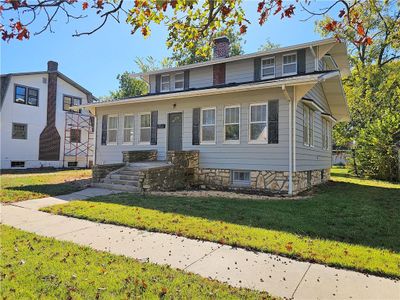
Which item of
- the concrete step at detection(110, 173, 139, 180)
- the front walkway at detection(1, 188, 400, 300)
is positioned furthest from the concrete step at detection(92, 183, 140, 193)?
the front walkway at detection(1, 188, 400, 300)

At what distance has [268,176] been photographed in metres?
11.1

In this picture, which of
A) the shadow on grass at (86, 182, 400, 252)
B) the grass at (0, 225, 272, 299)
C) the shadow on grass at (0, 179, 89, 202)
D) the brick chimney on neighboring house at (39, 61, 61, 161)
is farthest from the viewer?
the brick chimney on neighboring house at (39, 61, 61, 161)

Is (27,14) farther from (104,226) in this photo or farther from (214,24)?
(104,226)

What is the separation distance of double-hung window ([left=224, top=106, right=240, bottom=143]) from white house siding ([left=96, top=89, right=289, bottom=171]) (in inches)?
6.7

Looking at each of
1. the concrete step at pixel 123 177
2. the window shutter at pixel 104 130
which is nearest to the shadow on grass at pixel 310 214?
the concrete step at pixel 123 177

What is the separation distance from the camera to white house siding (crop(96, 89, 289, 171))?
1084 cm

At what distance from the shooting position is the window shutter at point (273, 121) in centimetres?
1091

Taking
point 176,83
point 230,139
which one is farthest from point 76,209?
point 176,83

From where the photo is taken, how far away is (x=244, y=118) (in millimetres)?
11688

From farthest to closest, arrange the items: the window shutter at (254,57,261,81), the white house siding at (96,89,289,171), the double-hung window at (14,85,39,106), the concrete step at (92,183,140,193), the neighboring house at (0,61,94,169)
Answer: the double-hung window at (14,85,39,106)
the neighboring house at (0,61,94,169)
the window shutter at (254,57,261,81)
the white house siding at (96,89,289,171)
the concrete step at (92,183,140,193)

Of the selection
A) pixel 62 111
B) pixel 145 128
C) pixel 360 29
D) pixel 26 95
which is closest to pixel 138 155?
pixel 145 128

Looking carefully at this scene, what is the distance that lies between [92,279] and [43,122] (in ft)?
73.3

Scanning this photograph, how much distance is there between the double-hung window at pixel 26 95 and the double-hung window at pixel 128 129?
11.0 metres

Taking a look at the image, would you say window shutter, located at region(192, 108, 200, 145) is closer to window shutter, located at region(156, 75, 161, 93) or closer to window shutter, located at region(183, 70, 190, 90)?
window shutter, located at region(183, 70, 190, 90)
